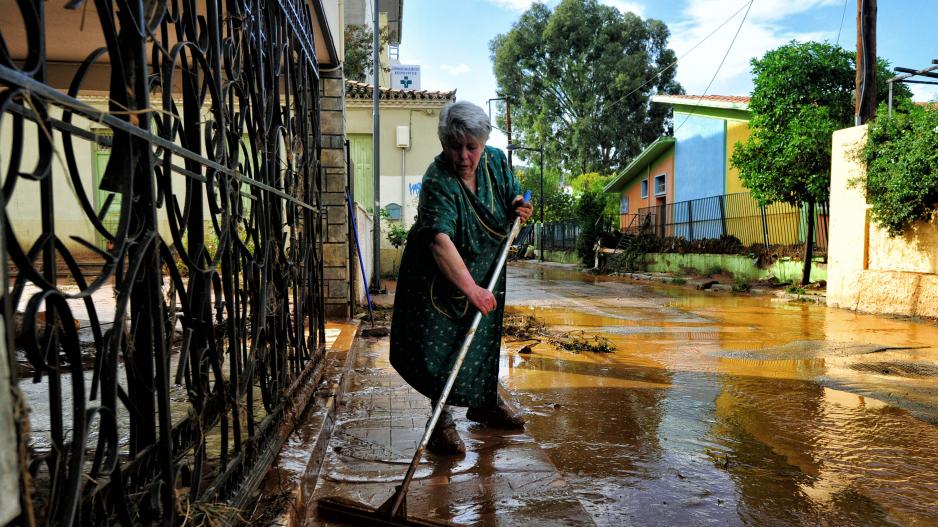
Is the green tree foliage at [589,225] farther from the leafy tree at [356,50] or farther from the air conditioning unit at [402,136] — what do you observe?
the leafy tree at [356,50]

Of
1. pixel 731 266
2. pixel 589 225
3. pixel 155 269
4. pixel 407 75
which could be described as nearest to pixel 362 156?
pixel 589 225

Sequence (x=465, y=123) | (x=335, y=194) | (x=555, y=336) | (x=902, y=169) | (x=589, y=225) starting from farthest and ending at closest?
(x=589, y=225)
(x=902, y=169)
(x=555, y=336)
(x=335, y=194)
(x=465, y=123)

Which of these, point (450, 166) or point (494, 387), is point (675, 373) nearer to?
point (494, 387)

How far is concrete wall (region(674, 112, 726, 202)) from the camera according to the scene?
24281 mm

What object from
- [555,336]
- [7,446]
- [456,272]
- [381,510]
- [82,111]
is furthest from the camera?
[555,336]

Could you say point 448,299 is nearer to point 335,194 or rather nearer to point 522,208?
point 522,208

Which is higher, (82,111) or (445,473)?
(82,111)

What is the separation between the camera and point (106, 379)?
1.54 metres

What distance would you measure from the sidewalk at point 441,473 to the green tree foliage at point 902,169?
28.2ft

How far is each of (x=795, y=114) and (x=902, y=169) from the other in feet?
17.1

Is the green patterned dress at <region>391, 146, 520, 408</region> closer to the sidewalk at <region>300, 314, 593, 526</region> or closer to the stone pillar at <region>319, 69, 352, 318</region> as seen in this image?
the sidewalk at <region>300, 314, 593, 526</region>

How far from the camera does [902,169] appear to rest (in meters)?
9.88

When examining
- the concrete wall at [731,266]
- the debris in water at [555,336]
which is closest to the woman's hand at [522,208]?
the debris in water at [555,336]

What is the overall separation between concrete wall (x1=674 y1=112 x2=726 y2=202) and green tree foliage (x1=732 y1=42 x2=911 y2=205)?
8.75 m
